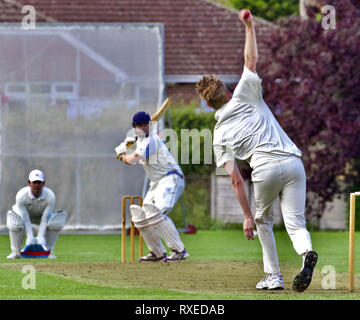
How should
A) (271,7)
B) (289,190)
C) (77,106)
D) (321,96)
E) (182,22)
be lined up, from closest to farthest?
(289,190) → (77,106) → (321,96) → (182,22) → (271,7)

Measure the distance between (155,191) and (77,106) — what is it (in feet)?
25.6

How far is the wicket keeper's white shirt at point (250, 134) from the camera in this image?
329 inches

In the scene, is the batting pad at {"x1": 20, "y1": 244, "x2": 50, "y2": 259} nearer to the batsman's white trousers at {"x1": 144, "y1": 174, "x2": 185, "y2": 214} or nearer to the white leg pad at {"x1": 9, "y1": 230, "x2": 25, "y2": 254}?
the white leg pad at {"x1": 9, "y1": 230, "x2": 25, "y2": 254}

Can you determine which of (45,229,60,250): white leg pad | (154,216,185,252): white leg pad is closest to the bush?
(45,229,60,250): white leg pad

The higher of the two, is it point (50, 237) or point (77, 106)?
Answer: point (77, 106)

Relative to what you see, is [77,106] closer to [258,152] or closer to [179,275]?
[179,275]

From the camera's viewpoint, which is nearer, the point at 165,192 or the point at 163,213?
the point at 163,213

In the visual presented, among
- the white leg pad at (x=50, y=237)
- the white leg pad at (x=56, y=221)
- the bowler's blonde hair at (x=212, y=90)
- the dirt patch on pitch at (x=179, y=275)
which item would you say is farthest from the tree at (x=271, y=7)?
the bowler's blonde hair at (x=212, y=90)

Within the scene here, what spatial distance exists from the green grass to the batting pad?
0.26 meters

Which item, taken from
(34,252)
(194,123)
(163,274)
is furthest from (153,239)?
(194,123)

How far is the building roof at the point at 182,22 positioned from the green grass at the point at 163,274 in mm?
10538

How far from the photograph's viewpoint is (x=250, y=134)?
27.6 feet

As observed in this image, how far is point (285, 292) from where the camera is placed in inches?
334
